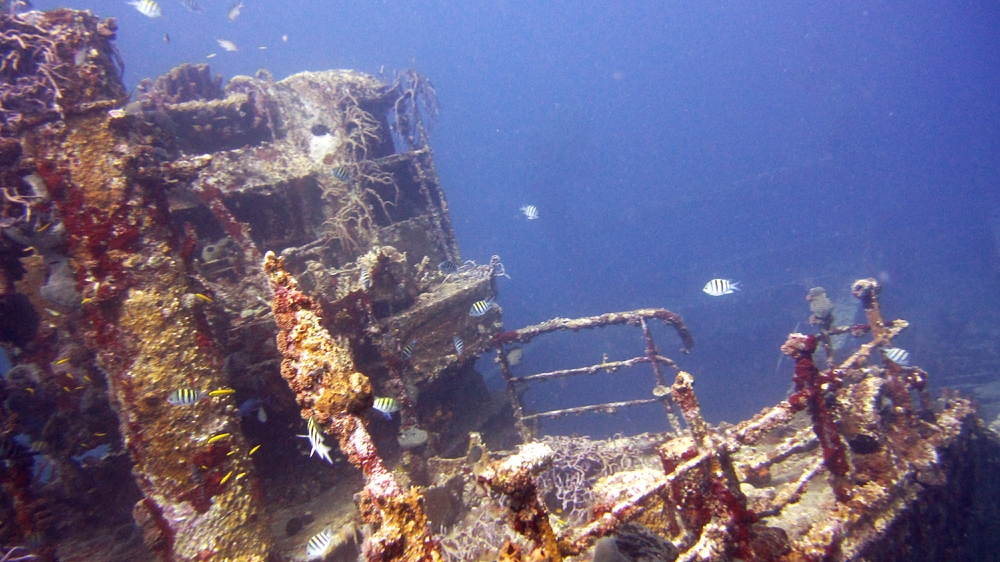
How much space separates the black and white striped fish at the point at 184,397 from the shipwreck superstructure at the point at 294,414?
0.07 ft

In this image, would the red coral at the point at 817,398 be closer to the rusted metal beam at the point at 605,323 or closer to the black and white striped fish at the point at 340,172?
the rusted metal beam at the point at 605,323

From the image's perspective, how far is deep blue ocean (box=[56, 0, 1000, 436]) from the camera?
25.7 m

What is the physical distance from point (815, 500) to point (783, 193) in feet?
265

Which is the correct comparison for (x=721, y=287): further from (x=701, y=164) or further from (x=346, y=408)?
(x=701, y=164)

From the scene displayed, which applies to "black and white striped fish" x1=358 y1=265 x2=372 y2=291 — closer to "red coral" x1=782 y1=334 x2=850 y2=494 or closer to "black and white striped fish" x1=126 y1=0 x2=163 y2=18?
"red coral" x1=782 y1=334 x2=850 y2=494

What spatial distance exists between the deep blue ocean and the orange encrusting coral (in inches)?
478

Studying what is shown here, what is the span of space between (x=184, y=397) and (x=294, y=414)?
2231mm

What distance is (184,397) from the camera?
4.08 meters

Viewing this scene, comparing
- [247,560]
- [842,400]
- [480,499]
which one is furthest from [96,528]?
[842,400]

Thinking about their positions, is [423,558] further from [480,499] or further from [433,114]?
[433,114]

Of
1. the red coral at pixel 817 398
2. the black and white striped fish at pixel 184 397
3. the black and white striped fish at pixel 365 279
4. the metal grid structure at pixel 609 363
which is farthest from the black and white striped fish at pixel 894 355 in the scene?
the black and white striped fish at pixel 184 397

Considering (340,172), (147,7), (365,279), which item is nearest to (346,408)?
(365,279)

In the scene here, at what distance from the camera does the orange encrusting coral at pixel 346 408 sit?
196cm

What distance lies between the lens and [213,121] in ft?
29.9
